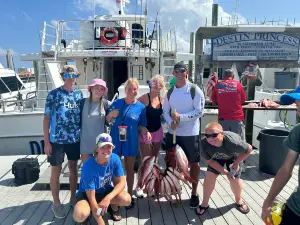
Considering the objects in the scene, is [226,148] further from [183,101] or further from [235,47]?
[235,47]

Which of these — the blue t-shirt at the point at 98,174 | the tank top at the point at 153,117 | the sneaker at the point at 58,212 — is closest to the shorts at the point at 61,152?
the blue t-shirt at the point at 98,174

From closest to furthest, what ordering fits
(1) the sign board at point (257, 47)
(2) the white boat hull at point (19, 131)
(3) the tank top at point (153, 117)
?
(3) the tank top at point (153, 117), (1) the sign board at point (257, 47), (2) the white boat hull at point (19, 131)

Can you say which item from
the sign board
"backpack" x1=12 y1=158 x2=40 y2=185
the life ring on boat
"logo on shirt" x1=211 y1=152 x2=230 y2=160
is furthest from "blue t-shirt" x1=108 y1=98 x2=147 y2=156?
the life ring on boat

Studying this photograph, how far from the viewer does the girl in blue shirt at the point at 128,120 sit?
3197mm

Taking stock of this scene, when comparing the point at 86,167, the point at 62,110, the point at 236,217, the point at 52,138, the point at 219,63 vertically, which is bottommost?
the point at 236,217

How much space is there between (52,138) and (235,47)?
14.6 feet

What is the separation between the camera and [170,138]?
350 cm

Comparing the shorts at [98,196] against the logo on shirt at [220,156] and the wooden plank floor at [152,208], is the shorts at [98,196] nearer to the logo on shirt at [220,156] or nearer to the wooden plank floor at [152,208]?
the wooden plank floor at [152,208]

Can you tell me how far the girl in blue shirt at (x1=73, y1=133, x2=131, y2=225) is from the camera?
8.97 ft

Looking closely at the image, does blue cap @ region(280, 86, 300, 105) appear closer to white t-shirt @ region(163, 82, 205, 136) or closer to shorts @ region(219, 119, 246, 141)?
white t-shirt @ region(163, 82, 205, 136)

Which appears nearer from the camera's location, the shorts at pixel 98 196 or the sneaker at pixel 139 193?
the shorts at pixel 98 196

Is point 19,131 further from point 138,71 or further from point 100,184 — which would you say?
point 100,184

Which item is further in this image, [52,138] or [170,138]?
[170,138]

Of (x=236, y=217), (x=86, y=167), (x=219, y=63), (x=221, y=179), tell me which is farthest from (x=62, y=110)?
(x=219, y=63)
